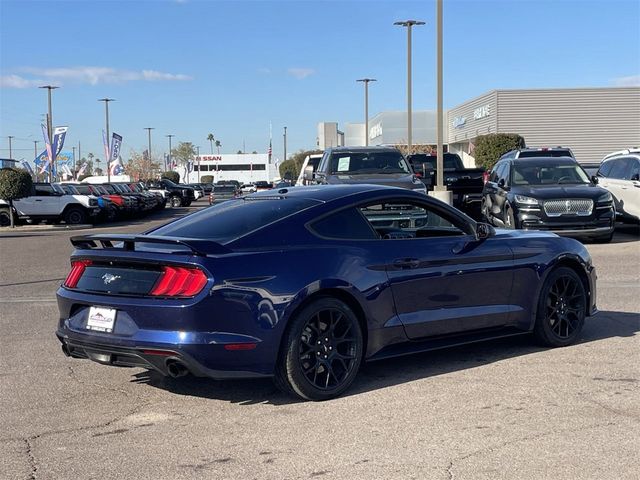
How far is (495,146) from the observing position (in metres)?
39.7

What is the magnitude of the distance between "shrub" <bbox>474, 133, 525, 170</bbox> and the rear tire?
783 inches

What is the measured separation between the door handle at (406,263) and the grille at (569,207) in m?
10.1

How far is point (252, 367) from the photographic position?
5.25m

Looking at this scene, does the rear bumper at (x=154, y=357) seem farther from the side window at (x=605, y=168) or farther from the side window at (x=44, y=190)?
the side window at (x=44, y=190)

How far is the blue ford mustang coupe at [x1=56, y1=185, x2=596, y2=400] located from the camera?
516 centimetres

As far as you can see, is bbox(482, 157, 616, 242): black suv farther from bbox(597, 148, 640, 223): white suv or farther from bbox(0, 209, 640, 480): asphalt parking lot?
bbox(0, 209, 640, 480): asphalt parking lot

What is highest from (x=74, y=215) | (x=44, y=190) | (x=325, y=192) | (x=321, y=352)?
(x=44, y=190)

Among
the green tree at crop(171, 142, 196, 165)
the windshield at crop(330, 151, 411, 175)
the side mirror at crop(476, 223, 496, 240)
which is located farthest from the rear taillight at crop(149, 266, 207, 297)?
the green tree at crop(171, 142, 196, 165)

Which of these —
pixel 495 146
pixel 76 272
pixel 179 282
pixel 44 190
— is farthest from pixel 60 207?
pixel 179 282

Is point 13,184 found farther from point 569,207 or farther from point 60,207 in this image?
point 569,207

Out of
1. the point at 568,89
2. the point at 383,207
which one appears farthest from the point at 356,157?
the point at 568,89

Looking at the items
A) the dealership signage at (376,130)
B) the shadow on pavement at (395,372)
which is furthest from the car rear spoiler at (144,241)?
the dealership signage at (376,130)

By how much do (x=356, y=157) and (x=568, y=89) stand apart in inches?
1541

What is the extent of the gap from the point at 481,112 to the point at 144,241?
167 ft
